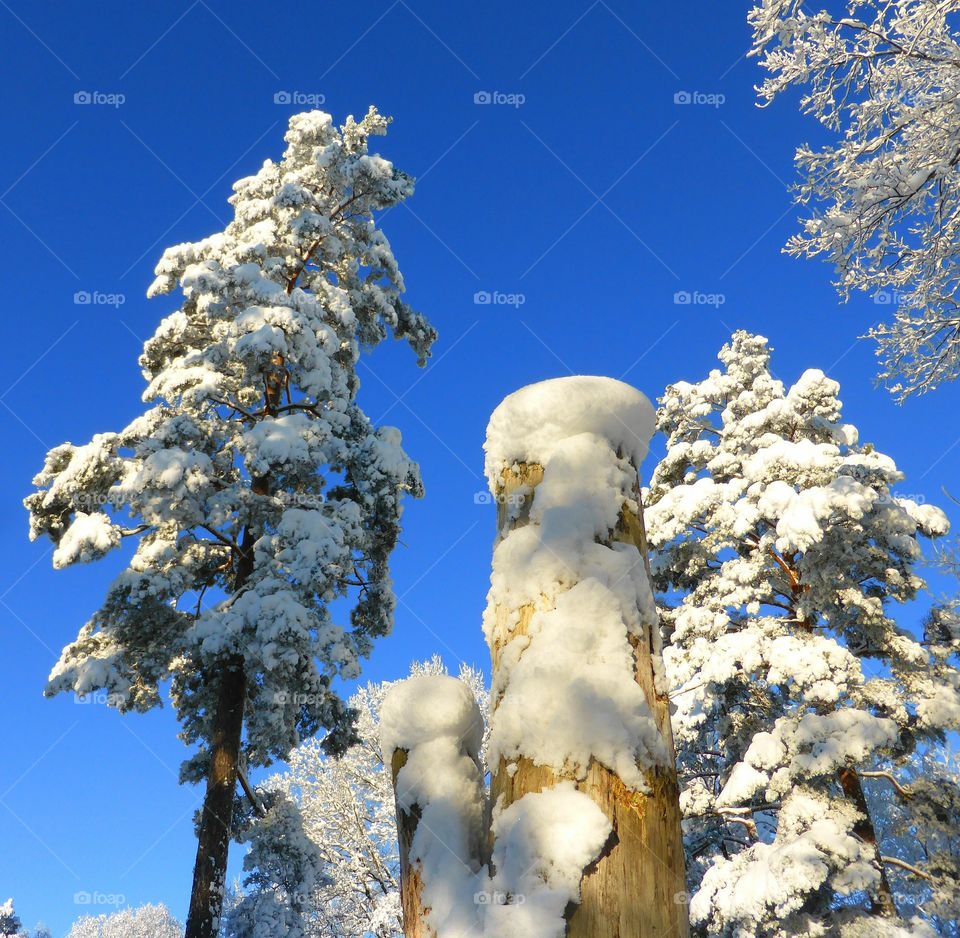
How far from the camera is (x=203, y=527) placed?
35.7 feet

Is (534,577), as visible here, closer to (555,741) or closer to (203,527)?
(555,741)

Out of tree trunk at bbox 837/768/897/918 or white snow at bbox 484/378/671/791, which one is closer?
white snow at bbox 484/378/671/791

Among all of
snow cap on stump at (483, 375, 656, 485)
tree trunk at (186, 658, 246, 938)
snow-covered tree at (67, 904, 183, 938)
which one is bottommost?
snow cap on stump at (483, 375, 656, 485)

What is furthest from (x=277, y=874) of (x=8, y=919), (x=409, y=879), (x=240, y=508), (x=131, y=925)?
(x=131, y=925)

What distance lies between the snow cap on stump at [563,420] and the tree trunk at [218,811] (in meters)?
8.75

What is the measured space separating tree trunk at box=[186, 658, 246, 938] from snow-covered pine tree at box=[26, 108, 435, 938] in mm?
19

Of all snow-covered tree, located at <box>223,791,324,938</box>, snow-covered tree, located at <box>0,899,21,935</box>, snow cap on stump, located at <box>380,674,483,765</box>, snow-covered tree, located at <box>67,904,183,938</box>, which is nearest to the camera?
snow cap on stump, located at <box>380,674,483,765</box>

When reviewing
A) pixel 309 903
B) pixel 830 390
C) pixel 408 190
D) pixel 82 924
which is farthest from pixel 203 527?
pixel 82 924

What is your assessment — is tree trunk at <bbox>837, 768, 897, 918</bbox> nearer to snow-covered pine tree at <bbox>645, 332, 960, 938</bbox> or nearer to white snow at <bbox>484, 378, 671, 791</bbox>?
snow-covered pine tree at <bbox>645, 332, 960, 938</bbox>

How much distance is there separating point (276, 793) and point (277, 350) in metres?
7.52

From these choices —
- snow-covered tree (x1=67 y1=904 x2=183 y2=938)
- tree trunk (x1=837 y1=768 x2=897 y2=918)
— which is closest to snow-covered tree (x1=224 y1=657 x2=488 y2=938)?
tree trunk (x1=837 y1=768 x2=897 y2=918)

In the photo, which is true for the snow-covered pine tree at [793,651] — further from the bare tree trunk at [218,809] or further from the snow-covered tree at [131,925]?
the snow-covered tree at [131,925]

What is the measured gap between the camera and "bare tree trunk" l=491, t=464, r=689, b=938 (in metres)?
1.49

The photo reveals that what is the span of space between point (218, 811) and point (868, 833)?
9.09m
